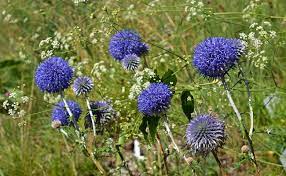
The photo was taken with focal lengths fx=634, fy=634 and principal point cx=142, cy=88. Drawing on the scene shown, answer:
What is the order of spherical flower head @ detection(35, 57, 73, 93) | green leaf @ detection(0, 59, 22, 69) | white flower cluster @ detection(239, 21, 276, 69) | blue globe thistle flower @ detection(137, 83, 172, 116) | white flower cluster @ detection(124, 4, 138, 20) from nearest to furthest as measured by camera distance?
blue globe thistle flower @ detection(137, 83, 172, 116)
white flower cluster @ detection(239, 21, 276, 69)
spherical flower head @ detection(35, 57, 73, 93)
white flower cluster @ detection(124, 4, 138, 20)
green leaf @ detection(0, 59, 22, 69)

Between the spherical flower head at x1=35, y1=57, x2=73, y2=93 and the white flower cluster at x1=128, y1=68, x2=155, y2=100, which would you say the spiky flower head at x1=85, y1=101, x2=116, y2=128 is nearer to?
the spherical flower head at x1=35, y1=57, x2=73, y2=93

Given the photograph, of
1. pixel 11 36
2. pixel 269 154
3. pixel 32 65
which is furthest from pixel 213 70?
pixel 11 36

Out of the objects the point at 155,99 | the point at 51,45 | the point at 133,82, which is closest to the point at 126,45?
the point at 133,82

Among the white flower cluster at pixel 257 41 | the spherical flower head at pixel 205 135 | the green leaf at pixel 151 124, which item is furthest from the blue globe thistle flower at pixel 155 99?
the white flower cluster at pixel 257 41

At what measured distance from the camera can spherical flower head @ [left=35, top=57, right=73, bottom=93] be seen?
9.80ft

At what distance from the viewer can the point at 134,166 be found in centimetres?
421

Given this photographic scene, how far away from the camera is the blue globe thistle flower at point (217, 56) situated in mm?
2359

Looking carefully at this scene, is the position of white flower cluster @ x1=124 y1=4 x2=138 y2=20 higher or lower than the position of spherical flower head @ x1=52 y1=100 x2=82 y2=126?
higher

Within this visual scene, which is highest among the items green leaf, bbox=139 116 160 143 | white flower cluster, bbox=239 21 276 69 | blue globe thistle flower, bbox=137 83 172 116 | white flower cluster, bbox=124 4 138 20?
white flower cluster, bbox=124 4 138 20

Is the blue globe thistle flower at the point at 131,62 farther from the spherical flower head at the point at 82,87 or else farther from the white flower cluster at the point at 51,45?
the white flower cluster at the point at 51,45

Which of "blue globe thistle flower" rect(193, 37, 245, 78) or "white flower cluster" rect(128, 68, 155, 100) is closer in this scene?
"blue globe thistle flower" rect(193, 37, 245, 78)

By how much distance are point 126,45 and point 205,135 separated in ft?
3.05

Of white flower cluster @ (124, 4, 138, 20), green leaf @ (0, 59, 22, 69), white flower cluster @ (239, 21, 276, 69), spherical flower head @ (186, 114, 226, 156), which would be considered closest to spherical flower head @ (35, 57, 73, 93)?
white flower cluster @ (124, 4, 138, 20)

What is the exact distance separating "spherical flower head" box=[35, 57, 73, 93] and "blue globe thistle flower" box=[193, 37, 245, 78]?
81 centimetres
